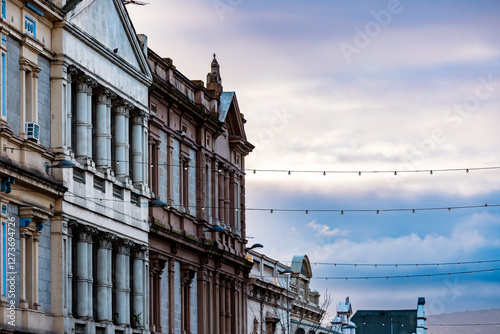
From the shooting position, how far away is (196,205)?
55.0 m

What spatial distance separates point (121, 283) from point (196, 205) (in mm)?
11287

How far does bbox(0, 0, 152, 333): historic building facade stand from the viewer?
36000 millimetres

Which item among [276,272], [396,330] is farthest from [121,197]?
[396,330]

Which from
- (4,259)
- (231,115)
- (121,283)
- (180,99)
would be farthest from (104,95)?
(231,115)

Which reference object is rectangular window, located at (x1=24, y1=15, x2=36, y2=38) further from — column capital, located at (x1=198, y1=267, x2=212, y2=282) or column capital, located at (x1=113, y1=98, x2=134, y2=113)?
column capital, located at (x1=198, y1=267, x2=212, y2=282)

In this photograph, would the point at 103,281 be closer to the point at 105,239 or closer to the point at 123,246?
the point at 105,239

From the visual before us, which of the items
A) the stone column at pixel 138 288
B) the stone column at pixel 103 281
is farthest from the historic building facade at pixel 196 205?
the stone column at pixel 103 281

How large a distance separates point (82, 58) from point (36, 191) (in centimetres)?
569

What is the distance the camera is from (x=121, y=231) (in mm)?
44000

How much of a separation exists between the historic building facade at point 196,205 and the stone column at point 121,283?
3034 millimetres

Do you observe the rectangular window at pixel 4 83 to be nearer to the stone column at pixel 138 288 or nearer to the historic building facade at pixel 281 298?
the stone column at pixel 138 288

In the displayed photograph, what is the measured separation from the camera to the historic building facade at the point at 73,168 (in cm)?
3600

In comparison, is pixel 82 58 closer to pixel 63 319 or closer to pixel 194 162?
pixel 63 319

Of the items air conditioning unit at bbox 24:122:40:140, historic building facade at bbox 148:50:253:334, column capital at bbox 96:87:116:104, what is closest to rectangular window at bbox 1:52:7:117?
air conditioning unit at bbox 24:122:40:140
